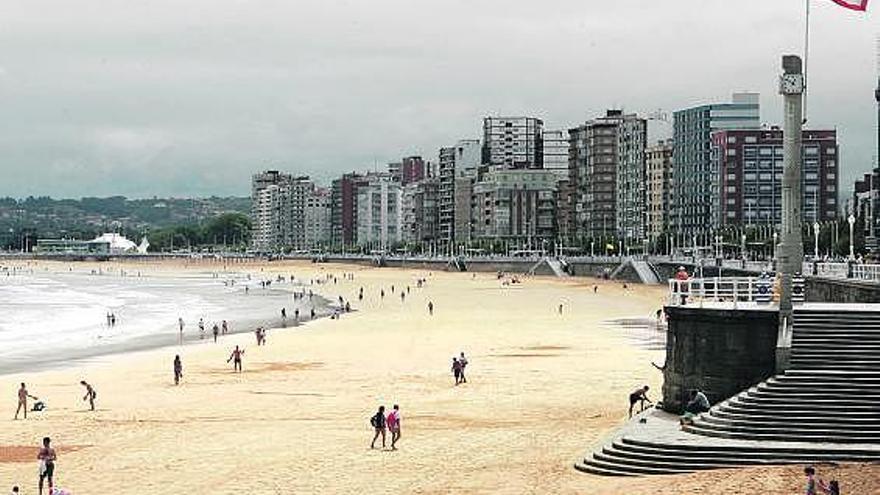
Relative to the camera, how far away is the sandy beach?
2462 centimetres

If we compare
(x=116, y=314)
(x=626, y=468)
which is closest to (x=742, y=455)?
(x=626, y=468)

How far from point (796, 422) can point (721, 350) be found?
2872mm

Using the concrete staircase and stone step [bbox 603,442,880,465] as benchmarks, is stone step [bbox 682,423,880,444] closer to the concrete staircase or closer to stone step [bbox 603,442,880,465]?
the concrete staircase

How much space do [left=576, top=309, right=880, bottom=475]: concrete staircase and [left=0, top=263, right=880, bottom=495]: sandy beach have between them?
0.68 meters

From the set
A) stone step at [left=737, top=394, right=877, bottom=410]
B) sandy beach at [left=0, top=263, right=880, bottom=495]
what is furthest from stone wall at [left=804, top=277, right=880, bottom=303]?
stone step at [left=737, top=394, right=877, bottom=410]

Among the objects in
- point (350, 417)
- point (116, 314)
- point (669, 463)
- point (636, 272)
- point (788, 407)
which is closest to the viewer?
point (669, 463)

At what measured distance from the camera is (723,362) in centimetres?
2584

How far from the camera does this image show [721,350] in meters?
25.9

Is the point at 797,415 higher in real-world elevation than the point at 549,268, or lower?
higher

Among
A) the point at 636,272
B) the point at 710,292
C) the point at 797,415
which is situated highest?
the point at 710,292

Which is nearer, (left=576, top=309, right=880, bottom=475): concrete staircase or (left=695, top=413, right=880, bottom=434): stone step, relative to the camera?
(left=576, top=309, right=880, bottom=475): concrete staircase

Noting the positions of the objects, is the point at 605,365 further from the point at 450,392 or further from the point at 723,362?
the point at 723,362

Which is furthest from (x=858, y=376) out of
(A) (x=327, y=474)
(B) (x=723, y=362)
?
(A) (x=327, y=474)

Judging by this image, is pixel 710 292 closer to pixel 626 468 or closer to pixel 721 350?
pixel 721 350
